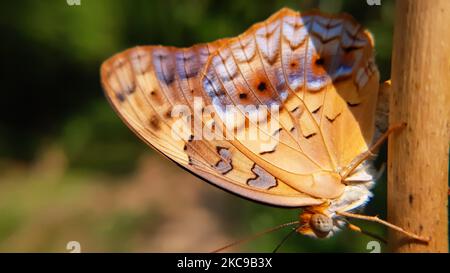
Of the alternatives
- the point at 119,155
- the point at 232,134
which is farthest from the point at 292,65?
the point at 119,155

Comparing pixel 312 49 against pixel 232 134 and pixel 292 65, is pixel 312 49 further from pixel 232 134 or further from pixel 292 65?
pixel 232 134

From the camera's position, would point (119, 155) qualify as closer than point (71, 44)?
No

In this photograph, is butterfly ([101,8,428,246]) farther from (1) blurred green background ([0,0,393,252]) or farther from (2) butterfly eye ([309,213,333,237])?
(1) blurred green background ([0,0,393,252])

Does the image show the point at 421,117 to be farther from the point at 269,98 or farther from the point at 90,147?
the point at 90,147

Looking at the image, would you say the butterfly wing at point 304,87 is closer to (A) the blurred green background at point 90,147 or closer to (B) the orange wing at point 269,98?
(B) the orange wing at point 269,98

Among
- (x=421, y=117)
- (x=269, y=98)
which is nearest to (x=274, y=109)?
(x=269, y=98)

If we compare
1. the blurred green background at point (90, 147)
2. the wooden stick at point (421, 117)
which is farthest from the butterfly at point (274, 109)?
the blurred green background at point (90, 147)

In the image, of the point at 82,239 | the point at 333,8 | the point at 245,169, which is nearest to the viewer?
the point at 245,169
